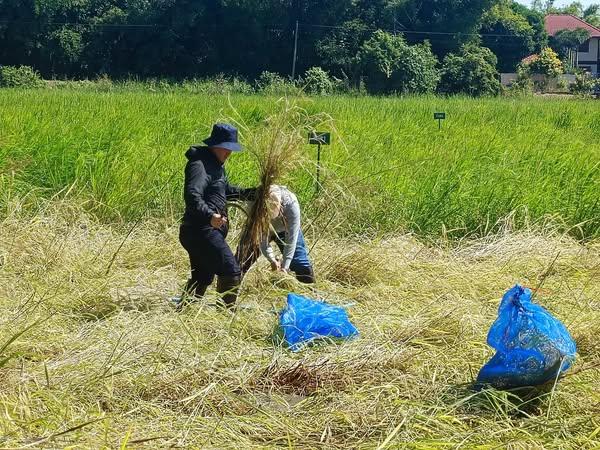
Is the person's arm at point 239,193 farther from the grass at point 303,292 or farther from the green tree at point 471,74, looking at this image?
the green tree at point 471,74

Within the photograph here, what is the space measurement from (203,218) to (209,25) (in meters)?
38.3

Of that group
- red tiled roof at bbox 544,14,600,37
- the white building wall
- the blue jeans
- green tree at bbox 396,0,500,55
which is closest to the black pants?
the blue jeans

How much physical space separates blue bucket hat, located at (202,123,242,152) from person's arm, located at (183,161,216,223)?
14 cm

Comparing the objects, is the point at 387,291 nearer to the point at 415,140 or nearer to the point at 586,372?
the point at 586,372

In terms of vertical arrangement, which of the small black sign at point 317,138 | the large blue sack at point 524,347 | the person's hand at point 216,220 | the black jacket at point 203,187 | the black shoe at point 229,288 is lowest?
the black shoe at point 229,288

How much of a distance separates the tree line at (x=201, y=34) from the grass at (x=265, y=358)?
1342 inches

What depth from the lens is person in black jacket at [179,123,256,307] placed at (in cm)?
412

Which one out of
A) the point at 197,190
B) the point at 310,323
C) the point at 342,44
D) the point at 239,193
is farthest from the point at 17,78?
the point at 310,323

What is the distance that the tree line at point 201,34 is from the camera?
39.5 m

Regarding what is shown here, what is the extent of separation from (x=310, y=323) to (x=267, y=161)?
3.56ft

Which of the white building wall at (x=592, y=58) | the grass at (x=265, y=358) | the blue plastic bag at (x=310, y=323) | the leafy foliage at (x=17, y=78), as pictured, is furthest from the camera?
the white building wall at (x=592, y=58)

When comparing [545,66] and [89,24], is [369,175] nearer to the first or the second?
[545,66]

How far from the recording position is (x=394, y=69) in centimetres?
3378

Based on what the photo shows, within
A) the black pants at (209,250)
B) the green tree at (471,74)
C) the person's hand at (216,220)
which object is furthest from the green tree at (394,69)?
the person's hand at (216,220)
